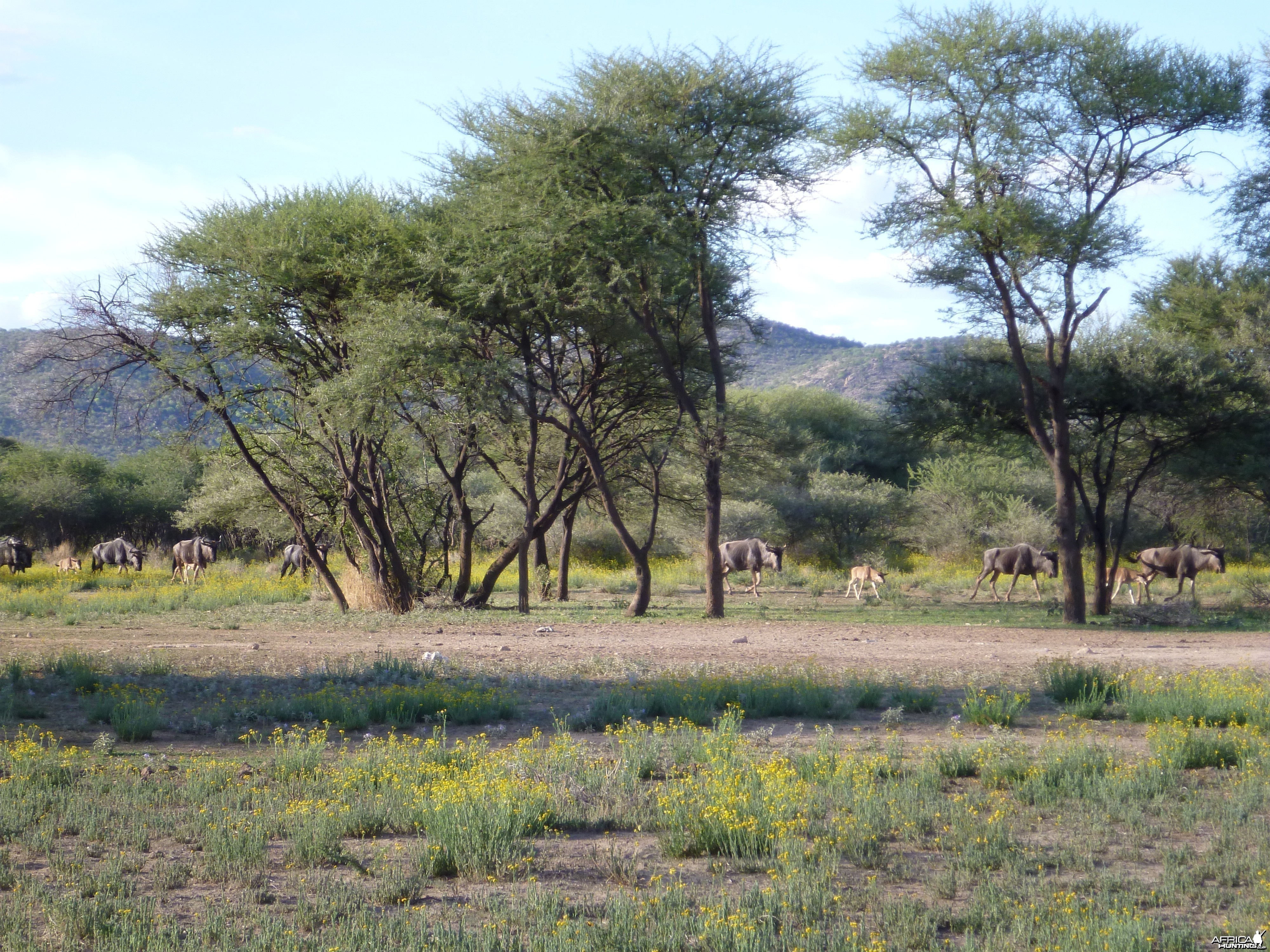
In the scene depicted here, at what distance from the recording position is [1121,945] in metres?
4.18

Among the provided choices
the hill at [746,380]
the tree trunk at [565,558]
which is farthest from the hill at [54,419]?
the tree trunk at [565,558]

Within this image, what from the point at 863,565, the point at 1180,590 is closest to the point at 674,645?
the point at 863,565

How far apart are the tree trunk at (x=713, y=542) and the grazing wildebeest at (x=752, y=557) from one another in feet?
21.1

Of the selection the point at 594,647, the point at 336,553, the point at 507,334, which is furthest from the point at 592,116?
the point at 336,553

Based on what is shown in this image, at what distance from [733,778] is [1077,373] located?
1848 cm

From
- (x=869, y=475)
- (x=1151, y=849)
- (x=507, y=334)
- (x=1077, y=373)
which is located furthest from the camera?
(x=869, y=475)

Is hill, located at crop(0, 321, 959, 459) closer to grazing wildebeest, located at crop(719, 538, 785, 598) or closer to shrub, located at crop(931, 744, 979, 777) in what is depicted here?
grazing wildebeest, located at crop(719, 538, 785, 598)

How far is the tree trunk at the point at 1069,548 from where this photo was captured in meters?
20.1

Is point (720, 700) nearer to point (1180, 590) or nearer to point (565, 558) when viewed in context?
point (565, 558)

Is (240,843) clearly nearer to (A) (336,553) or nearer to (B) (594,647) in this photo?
(B) (594,647)

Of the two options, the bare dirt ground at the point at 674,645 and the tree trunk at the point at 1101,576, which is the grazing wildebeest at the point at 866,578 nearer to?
the tree trunk at the point at 1101,576

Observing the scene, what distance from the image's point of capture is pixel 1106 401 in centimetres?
2264

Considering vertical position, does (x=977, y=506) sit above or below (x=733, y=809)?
above

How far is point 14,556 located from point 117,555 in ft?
9.96
